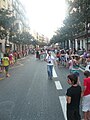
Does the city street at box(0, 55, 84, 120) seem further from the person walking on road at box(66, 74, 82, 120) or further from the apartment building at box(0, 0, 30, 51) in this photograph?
the apartment building at box(0, 0, 30, 51)

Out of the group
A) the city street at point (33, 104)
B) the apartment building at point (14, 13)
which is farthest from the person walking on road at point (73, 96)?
the apartment building at point (14, 13)

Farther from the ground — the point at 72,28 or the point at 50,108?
the point at 72,28

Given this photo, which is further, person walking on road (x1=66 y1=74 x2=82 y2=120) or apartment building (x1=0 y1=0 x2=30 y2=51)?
apartment building (x1=0 y1=0 x2=30 y2=51)

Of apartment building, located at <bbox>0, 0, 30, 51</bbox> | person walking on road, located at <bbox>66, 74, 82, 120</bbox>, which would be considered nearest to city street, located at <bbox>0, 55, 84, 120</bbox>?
person walking on road, located at <bbox>66, 74, 82, 120</bbox>

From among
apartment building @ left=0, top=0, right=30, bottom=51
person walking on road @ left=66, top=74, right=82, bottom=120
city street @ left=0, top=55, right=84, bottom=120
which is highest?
apartment building @ left=0, top=0, right=30, bottom=51

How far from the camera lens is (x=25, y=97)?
10.9 metres

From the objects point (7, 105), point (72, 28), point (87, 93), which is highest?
point (72, 28)

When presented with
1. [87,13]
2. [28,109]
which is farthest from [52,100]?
[87,13]

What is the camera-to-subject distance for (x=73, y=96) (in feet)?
19.3

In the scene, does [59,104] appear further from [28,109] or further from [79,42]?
[79,42]

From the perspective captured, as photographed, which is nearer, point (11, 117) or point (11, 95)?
point (11, 117)

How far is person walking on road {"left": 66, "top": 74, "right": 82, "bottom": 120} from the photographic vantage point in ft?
19.2

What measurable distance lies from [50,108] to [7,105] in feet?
5.18

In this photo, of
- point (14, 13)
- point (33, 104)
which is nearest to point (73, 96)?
point (33, 104)
